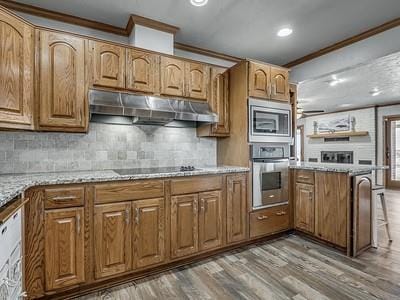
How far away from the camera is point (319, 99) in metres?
6.09

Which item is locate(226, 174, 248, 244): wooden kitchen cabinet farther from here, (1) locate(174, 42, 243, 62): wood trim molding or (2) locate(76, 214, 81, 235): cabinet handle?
(1) locate(174, 42, 243, 62): wood trim molding

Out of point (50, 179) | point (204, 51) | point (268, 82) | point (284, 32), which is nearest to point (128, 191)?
point (50, 179)

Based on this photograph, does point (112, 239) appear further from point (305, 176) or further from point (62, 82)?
point (305, 176)

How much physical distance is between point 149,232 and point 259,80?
2201mm

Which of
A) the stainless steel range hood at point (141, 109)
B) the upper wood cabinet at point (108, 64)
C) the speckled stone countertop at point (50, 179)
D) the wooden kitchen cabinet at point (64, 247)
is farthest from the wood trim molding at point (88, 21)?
the wooden kitchen cabinet at point (64, 247)

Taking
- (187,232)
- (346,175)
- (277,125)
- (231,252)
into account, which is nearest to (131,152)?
(187,232)

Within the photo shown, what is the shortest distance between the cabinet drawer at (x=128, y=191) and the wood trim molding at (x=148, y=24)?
1.81m

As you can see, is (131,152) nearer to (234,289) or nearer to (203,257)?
(203,257)

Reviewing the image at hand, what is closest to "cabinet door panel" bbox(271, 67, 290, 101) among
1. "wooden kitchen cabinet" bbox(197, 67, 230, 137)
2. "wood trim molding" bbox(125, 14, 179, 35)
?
"wooden kitchen cabinet" bbox(197, 67, 230, 137)

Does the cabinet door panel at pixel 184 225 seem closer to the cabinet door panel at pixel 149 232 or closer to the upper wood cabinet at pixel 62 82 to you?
the cabinet door panel at pixel 149 232

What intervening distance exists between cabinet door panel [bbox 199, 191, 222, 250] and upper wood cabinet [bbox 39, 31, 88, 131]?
1.46m

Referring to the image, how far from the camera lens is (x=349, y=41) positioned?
307cm

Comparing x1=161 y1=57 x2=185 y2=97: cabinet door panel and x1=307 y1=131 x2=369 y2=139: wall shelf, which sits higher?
x1=161 y1=57 x2=185 y2=97: cabinet door panel

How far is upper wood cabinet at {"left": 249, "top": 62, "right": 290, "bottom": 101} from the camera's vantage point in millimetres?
2826
